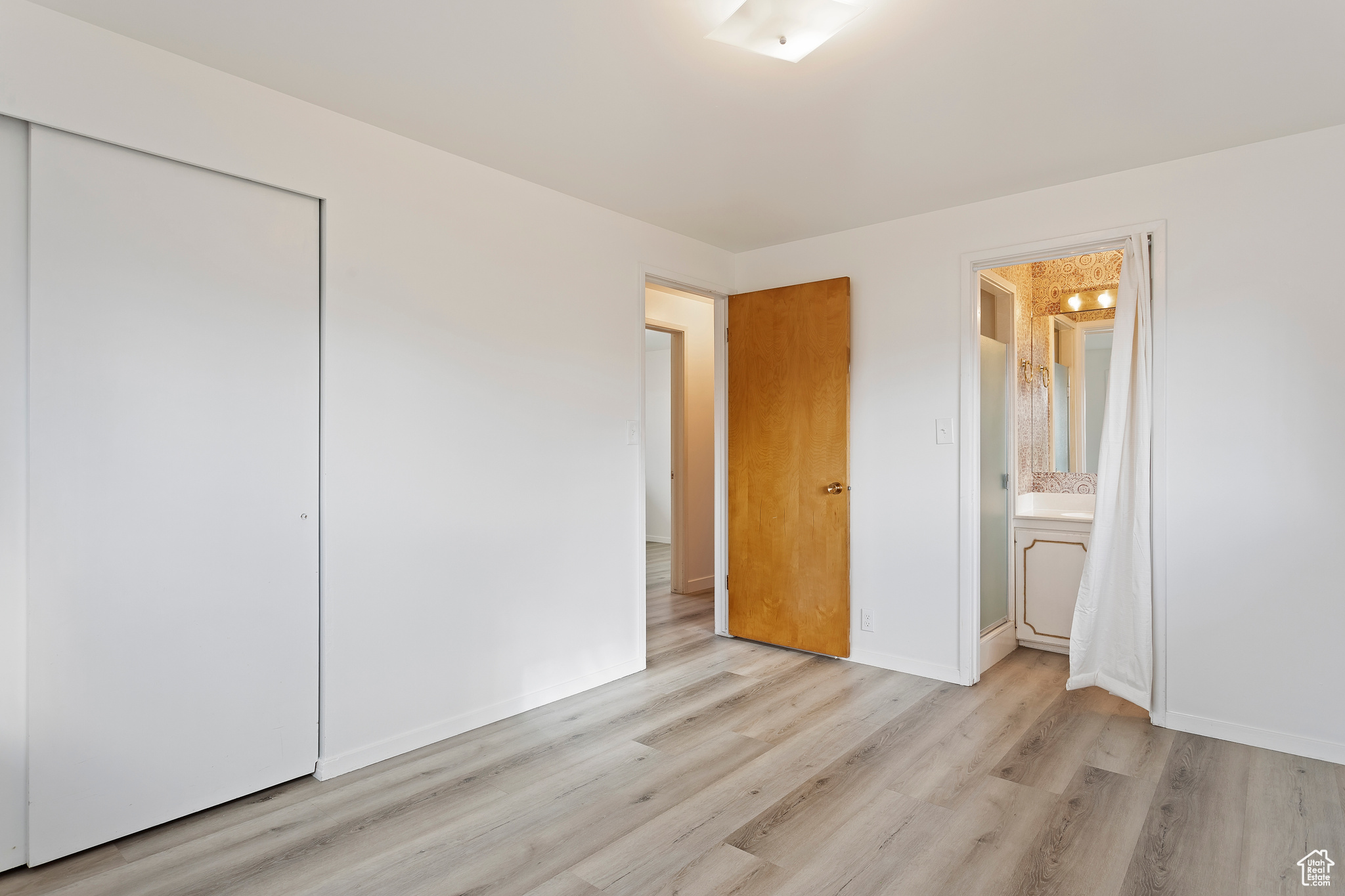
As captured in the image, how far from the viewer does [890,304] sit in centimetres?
385

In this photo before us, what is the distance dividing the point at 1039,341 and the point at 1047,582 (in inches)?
58.6

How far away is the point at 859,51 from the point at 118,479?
8.38 ft

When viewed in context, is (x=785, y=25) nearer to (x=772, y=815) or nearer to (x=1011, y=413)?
(x=772, y=815)

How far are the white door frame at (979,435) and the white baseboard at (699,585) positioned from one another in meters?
2.53

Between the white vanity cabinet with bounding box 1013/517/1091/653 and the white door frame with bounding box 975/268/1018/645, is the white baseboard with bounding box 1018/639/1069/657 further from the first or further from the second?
the white door frame with bounding box 975/268/1018/645

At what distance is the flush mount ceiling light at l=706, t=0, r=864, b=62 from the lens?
1911 millimetres

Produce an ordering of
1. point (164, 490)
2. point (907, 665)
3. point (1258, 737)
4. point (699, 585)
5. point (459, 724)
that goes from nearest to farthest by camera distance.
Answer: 1. point (164, 490)
2. point (1258, 737)
3. point (459, 724)
4. point (907, 665)
5. point (699, 585)

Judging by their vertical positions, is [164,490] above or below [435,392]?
below

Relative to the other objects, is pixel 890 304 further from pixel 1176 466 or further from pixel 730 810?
pixel 730 810

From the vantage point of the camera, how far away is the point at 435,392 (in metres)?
2.89

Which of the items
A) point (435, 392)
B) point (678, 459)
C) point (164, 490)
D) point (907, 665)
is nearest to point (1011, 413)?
point (907, 665)

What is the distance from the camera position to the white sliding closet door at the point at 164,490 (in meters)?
2.03

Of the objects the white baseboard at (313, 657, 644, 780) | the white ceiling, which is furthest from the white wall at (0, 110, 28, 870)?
the white baseboard at (313, 657, 644, 780)

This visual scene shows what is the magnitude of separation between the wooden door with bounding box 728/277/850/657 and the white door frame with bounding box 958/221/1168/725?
0.60 metres
